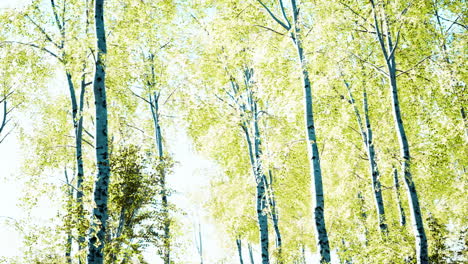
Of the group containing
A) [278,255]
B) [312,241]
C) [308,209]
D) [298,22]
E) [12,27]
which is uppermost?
[12,27]

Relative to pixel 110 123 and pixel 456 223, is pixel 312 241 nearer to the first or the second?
pixel 456 223

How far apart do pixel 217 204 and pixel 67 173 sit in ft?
32.8

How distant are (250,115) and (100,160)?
31.4 feet

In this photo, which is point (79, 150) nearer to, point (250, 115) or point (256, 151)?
point (250, 115)

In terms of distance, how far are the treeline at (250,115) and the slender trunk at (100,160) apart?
3 cm

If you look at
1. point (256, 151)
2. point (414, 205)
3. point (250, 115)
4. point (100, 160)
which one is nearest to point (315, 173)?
point (414, 205)

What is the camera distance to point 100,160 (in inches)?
369

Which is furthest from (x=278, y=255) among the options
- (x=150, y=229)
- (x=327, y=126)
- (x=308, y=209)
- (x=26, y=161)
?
(x=26, y=161)

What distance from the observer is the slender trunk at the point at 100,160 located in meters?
8.89

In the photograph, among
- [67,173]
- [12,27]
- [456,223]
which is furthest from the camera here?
[67,173]

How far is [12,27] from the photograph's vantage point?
15.9m

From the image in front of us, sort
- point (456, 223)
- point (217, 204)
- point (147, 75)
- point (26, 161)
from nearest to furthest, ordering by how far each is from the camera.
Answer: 1. point (456, 223)
2. point (147, 75)
3. point (26, 161)
4. point (217, 204)

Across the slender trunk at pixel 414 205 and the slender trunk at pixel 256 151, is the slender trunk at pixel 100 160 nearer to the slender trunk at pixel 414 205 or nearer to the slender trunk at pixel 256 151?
the slender trunk at pixel 256 151

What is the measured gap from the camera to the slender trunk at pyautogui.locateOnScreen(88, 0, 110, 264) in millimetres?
8891
